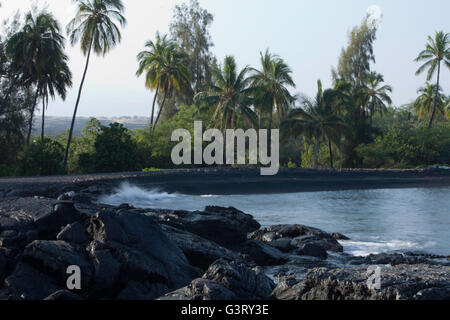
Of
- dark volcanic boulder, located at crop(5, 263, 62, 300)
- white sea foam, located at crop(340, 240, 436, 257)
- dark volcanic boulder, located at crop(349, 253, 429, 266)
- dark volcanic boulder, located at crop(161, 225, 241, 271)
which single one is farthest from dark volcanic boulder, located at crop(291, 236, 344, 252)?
dark volcanic boulder, located at crop(5, 263, 62, 300)

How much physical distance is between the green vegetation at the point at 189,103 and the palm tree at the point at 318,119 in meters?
0.07

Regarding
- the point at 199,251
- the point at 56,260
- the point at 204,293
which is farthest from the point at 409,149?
the point at 204,293

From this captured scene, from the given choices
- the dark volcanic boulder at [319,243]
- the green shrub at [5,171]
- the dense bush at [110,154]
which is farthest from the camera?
the dense bush at [110,154]

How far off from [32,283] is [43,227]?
1.83 m

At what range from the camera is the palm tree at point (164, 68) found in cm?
3669

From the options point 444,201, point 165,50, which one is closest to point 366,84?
point 165,50

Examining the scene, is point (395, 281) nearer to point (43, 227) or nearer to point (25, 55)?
point (43, 227)

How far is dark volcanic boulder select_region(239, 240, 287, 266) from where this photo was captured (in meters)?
9.47

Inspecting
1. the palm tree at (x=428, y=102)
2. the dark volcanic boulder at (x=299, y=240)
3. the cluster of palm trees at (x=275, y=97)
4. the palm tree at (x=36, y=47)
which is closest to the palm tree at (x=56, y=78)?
the palm tree at (x=36, y=47)

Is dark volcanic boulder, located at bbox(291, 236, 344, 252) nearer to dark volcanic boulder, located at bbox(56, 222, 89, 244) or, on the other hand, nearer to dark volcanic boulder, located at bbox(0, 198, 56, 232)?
dark volcanic boulder, located at bbox(56, 222, 89, 244)

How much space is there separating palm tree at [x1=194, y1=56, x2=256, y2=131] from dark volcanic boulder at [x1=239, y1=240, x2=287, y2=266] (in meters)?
Answer: 22.5


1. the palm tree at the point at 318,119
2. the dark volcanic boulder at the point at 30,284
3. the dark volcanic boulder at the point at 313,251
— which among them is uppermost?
the palm tree at the point at 318,119

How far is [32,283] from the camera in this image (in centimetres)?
655

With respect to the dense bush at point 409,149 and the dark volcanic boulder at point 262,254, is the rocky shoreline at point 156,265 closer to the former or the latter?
the dark volcanic boulder at point 262,254
